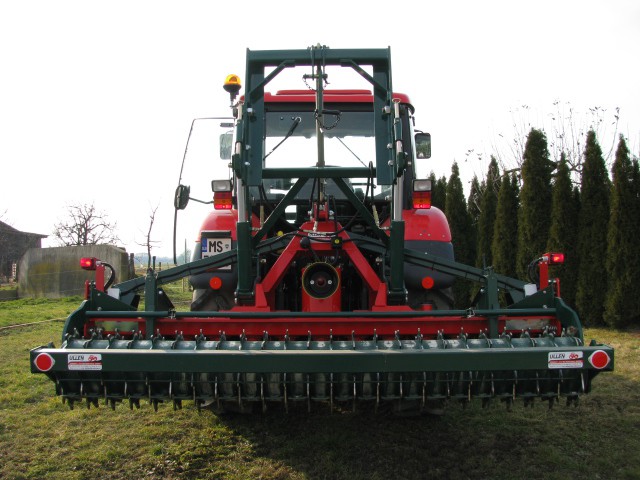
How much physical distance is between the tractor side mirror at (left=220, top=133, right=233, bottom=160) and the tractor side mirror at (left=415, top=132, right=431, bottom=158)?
178cm

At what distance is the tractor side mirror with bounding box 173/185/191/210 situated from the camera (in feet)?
12.7

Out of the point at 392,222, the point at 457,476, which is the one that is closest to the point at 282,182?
the point at 392,222

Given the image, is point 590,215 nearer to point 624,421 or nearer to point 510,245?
point 510,245

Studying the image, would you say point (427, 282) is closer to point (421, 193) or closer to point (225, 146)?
point (421, 193)

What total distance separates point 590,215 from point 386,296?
32.1ft

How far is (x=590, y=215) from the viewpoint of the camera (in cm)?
1179

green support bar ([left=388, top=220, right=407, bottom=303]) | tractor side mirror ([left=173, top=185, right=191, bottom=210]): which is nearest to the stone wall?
tractor side mirror ([left=173, top=185, right=191, bottom=210])

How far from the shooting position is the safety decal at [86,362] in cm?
287

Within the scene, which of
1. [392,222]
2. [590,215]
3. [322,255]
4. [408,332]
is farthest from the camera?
[590,215]

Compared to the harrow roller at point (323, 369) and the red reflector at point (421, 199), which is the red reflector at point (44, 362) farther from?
the red reflector at point (421, 199)

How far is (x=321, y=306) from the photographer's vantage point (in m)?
3.73

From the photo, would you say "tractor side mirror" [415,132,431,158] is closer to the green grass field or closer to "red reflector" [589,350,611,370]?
the green grass field

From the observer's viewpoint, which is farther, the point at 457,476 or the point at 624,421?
the point at 624,421

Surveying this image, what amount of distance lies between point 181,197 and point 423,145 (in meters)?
2.48
